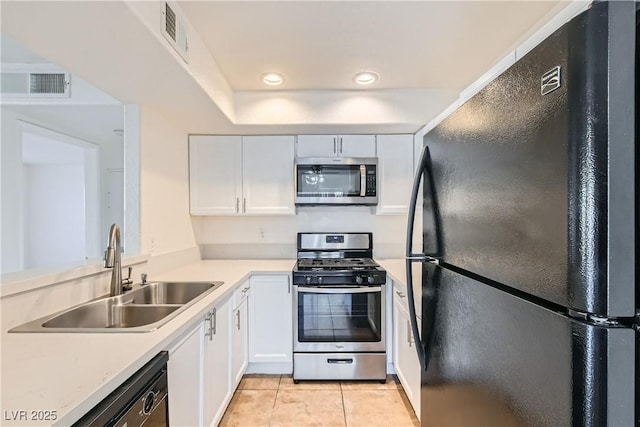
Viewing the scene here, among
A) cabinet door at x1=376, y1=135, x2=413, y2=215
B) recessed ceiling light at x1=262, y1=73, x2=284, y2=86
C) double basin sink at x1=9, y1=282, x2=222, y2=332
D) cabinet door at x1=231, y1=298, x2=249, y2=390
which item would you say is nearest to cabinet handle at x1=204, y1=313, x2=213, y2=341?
double basin sink at x1=9, y1=282, x2=222, y2=332

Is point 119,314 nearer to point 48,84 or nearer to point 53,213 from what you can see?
point 48,84

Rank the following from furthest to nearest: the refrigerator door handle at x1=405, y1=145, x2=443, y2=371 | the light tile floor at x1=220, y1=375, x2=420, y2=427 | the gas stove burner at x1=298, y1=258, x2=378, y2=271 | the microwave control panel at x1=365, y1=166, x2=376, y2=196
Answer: the microwave control panel at x1=365, y1=166, x2=376, y2=196, the gas stove burner at x1=298, y1=258, x2=378, y2=271, the light tile floor at x1=220, y1=375, x2=420, y2=427, the refrigerator door handle at x1=405, y1=145, x2=443, y2=371

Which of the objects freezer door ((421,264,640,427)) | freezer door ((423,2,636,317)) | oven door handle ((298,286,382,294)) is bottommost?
oven door handle ((298,286,382,294))

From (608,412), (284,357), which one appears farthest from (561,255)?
(284,357)

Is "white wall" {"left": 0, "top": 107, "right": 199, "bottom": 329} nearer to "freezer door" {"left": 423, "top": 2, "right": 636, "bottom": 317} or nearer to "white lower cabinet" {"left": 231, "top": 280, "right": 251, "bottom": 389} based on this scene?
"white lower cabinet" {"left": 231, "top": 280, "right": 251, "bottom": 389}

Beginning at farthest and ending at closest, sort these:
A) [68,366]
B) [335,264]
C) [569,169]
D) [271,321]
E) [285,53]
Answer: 1. [335,264]
2. [271,321]
3. [285,53]
4. [68,366]
5. [569,169]

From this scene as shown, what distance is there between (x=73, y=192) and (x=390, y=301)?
7.53 meters

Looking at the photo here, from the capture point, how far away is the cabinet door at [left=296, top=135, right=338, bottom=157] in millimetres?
2984

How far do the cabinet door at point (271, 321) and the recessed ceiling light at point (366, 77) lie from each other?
1.67 m

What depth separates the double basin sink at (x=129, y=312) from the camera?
1.26 metres

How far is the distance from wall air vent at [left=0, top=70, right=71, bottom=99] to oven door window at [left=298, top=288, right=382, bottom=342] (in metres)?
2.28

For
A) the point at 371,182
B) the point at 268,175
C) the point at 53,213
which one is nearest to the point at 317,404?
the point at 371,182

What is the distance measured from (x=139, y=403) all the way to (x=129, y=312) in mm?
829

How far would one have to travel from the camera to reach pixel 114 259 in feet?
5.41
